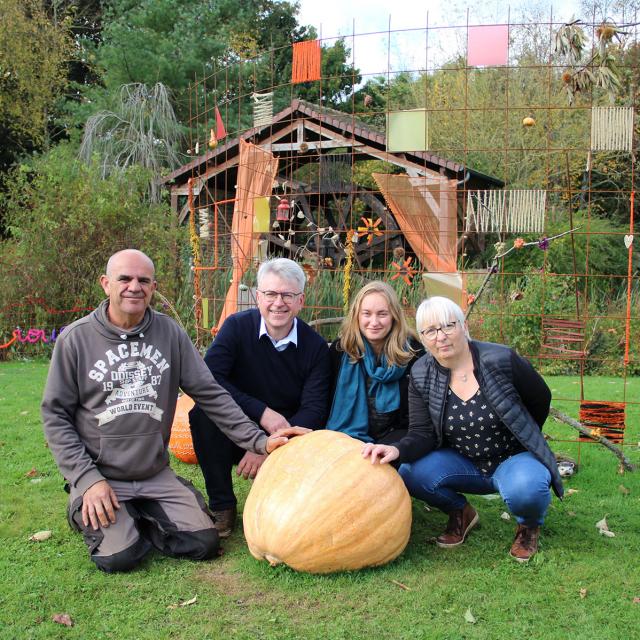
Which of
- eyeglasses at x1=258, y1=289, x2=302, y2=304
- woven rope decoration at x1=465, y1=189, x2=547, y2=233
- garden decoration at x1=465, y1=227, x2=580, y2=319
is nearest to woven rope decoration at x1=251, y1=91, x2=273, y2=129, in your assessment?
woven rope decoration at x1=465, y1=189, x2=547, y2=233

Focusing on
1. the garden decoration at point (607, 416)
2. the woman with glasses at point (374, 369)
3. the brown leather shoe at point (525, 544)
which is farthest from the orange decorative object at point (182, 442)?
the garden decoration at point (607, 416)

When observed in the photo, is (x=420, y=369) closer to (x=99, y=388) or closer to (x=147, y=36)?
(x=99, y=388)

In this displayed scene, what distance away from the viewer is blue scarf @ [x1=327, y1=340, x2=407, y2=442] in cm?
344

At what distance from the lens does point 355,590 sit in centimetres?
275

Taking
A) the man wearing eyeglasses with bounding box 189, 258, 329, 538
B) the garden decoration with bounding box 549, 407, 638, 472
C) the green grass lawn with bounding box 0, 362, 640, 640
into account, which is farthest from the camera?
the garden decoration with bounding box 549, 407, 638, 472

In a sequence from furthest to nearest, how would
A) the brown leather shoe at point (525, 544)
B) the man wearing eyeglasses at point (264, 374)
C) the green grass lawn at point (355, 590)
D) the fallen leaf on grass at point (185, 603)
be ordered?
1. the man wearing eyeglasses at point (264, 374)
2. the brown leather shoe at point (525, 544)
3. the fallen leaf on grass at point (185, 603)
4. the green grass lawn at point (355, 590)

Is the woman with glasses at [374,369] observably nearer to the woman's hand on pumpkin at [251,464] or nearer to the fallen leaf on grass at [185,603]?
the woman's hand on pumpkin at [251,464]

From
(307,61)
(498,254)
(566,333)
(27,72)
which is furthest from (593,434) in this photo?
(27,72)

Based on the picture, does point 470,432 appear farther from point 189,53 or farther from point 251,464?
point 189,53

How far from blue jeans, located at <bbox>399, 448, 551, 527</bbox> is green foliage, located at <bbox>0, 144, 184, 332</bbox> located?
25.4ft

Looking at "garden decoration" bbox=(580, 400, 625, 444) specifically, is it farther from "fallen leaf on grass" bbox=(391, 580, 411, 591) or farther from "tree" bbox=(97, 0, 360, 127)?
"tree" bbox=(97, 0, 360, 127)

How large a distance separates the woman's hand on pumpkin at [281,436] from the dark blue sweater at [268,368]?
0.21 meters

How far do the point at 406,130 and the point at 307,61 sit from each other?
112cm

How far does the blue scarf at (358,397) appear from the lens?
135 inches
